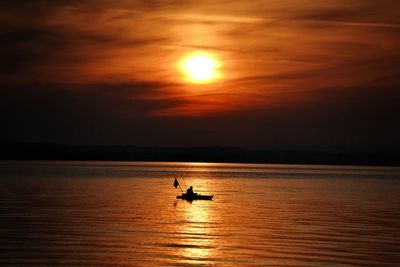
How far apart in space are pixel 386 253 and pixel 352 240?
395 centimetres

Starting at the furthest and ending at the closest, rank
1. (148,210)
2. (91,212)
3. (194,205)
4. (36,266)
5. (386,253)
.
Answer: (194,205) < (148,210) < (91,212) < (386,253) < (36,266)

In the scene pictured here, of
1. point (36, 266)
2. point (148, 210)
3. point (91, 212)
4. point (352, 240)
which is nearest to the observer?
point (36, 266)

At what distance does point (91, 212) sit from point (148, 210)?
546 centimetres

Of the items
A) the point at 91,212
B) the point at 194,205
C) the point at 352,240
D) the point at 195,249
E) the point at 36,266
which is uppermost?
the point at 194,205

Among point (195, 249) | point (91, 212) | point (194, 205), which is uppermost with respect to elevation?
point (194, 205)

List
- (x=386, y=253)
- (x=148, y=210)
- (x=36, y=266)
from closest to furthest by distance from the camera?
1. (x=36, y=266)
2. (x=386, y=253)
3. (x=148, y=210)

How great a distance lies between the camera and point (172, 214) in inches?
1841

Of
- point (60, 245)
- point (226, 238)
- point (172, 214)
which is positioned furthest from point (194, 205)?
point (60, 245)

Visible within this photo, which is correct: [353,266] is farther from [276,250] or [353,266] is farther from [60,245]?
[60,245]

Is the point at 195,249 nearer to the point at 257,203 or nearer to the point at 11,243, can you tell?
the point at 11,243

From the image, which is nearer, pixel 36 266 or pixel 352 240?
pixel 36 266

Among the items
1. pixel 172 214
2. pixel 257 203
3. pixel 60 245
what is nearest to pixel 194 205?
pixel 257 203

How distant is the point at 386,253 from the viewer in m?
28.0

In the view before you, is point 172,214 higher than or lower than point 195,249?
higher
